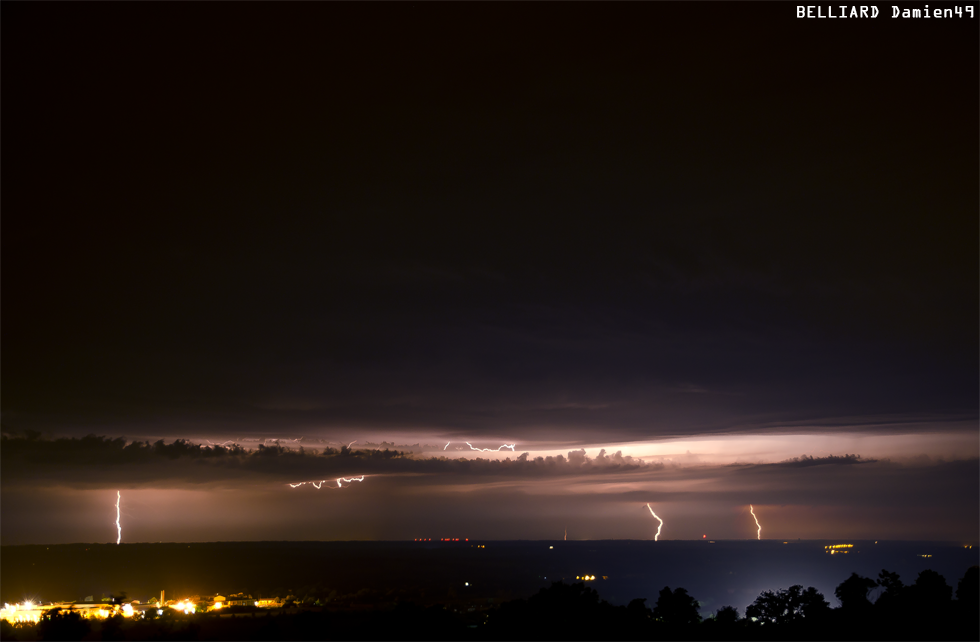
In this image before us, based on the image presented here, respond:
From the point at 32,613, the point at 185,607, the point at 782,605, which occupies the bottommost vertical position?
the point at 185,607

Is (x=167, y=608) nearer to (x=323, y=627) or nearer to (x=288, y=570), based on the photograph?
(x=323, y=627)

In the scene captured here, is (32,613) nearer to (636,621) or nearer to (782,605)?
(636,621)

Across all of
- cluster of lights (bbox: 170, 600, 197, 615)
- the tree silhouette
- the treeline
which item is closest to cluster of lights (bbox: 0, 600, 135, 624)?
cluster of lights (bbox: 170, 600, 197, 615)

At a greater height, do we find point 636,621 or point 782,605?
point 636,621

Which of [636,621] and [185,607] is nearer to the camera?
[636,621]

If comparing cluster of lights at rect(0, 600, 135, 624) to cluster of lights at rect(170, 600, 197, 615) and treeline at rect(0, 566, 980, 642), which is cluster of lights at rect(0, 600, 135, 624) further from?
treeline at rect(0, 566, 980, 642)

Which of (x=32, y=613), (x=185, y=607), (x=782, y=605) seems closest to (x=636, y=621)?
(x=782, y=605)

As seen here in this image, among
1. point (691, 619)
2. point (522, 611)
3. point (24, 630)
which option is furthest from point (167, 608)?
point (691, 619)

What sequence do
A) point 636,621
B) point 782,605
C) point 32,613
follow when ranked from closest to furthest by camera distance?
point 636,621 < point 782,605 < point 32,613

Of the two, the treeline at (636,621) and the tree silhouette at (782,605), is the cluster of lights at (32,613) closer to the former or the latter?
the treeline at (636,621)

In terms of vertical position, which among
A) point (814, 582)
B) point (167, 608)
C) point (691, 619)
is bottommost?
point (814, 582)

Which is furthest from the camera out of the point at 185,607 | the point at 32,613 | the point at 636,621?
the point at 185,607
